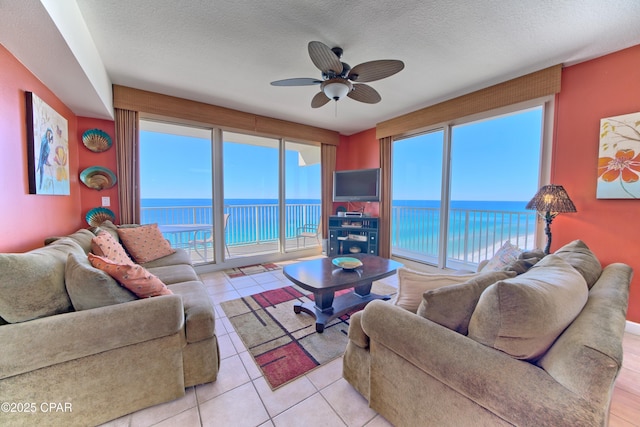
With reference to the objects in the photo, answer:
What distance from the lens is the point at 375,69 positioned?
6.20ft

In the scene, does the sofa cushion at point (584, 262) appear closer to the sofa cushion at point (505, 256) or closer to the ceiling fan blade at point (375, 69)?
the sofa cushion at point (505, 256)

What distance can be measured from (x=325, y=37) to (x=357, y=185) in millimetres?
2632

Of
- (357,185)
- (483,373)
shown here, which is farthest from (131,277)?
(357,185)

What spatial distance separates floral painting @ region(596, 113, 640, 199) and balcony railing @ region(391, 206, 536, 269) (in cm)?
85

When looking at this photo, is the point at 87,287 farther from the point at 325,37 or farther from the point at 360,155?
the point at 360,155

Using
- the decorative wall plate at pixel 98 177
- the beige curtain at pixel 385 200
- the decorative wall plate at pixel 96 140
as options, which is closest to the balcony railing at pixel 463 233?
the beige curtain at pixel 385 200

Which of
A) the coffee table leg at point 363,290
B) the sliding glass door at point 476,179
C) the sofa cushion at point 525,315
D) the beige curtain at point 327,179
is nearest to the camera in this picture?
the sofa cushion at point 525,315

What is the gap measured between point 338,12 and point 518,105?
228cm

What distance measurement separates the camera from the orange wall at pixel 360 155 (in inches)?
178

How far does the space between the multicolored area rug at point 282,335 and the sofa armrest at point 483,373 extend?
0.79 meters

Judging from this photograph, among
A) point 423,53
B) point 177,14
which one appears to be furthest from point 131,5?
point 423,53

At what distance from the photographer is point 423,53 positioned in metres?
2.16

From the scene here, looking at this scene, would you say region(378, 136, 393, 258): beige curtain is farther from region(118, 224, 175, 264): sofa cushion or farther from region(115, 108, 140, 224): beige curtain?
region(115, 108, 140, 224): beige curtain
